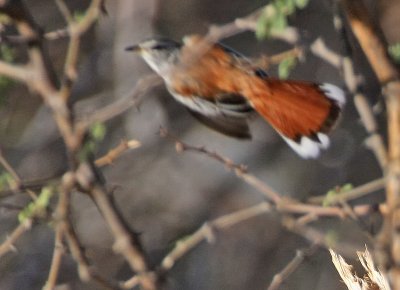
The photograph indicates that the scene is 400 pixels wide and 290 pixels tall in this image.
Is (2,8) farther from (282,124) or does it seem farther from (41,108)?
(41,108)

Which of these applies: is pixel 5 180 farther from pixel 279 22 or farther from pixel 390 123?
pixel 390 123

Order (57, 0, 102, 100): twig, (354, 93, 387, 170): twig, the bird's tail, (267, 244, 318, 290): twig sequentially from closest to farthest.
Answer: (57, 0, 102, 100): twig, (267, 244, 318, 290): twig, (354, 93, 387, 170): twig, the bird's tail

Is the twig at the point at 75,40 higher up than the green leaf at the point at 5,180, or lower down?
higher up

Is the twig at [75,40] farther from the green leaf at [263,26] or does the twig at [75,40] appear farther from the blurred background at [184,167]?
the blurred background at [184,167]

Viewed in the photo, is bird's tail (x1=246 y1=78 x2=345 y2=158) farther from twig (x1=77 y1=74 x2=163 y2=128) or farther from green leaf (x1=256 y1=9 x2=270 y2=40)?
twig (x1=77 y1=74 x2=163 y2=128)

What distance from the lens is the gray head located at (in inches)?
90.5

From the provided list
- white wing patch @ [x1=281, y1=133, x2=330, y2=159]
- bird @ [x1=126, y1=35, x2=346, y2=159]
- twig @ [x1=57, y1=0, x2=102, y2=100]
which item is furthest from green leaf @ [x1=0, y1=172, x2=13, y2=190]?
white wing patch @ [x1=281, y1=133, x2=330, y2=159]

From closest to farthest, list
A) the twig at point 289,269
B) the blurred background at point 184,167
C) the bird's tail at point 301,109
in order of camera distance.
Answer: the twig at point 289,269
the bird's tail at point 301,109
the blurred background at point 184,167

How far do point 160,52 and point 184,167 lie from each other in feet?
8.23

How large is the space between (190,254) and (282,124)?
8.45 ft

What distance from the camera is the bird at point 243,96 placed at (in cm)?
230

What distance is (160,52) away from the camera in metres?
2.40

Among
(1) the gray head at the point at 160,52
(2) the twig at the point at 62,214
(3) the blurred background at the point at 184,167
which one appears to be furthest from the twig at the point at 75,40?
(3) the blurred background at the point at 184,167

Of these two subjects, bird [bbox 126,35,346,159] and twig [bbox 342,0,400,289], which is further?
bird [bbox 126,35,346,159]
